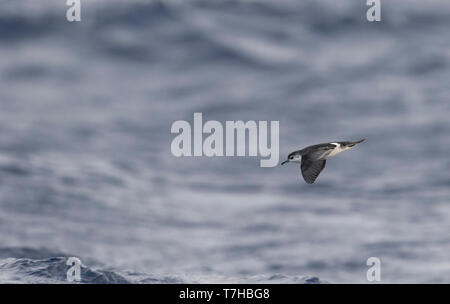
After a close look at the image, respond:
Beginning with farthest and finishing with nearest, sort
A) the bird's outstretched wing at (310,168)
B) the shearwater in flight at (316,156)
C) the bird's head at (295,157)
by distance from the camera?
the bird's head at (295,157), the shearwater in flight at (316,156), the bird's outstretched wing at (310,168)

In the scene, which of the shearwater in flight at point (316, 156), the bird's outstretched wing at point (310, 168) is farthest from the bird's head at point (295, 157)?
the bird's outstretched wing at point (310, 168)

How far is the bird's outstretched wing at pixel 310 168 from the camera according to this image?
51.3 ft

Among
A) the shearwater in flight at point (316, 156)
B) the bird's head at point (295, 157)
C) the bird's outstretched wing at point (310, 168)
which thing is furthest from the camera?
the bird's head at point (295, 157)

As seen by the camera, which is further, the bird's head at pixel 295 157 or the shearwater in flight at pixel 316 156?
the bird's head at pixel 295 157

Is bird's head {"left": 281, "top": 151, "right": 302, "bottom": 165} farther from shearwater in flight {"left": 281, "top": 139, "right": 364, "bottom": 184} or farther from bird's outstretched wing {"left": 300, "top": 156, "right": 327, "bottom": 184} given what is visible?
bird's outstretched wing {"left": 300, "top": 156, "right": 327, "bottom": 184}

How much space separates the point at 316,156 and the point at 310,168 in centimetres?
42

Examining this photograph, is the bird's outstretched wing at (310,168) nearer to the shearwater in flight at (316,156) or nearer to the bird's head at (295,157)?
the shearwater in flight at (316,156)

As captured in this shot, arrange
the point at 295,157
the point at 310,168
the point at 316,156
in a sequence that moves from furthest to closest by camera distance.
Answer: the point at 295,157 → the point at 316,156 → the point at 310,168

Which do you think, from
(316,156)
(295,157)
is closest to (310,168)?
(316,156)

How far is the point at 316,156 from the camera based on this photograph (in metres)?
16.2

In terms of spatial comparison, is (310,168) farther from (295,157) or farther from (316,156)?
(295,157)
